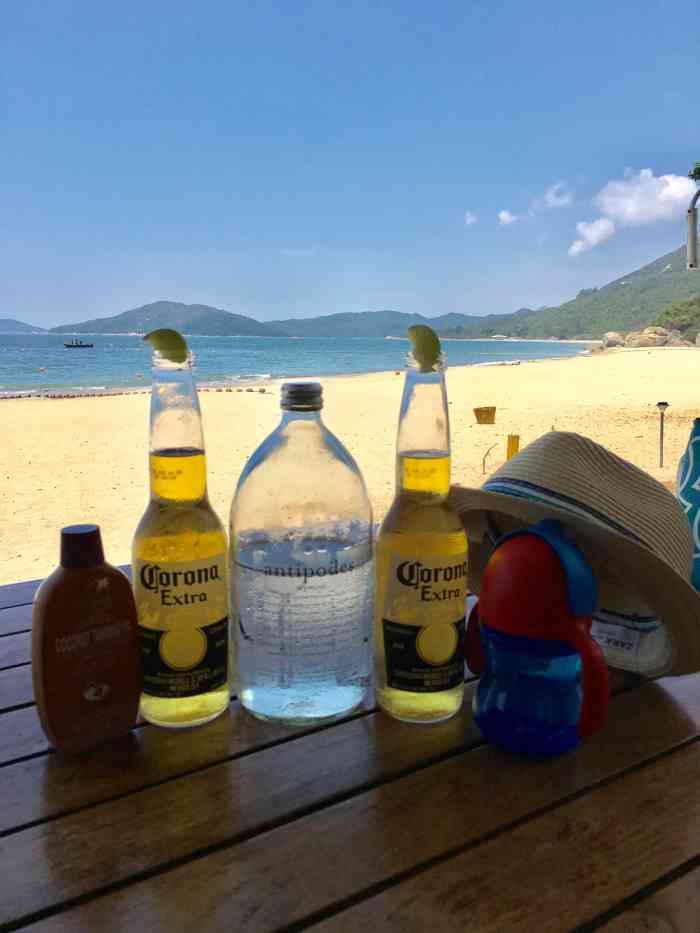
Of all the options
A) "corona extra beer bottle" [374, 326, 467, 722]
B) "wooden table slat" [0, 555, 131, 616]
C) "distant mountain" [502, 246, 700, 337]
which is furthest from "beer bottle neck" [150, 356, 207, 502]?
"distant mountain" [502, 246, 700, 337]

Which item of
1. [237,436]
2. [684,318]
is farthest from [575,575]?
[684,318]

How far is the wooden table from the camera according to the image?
529 millimetres

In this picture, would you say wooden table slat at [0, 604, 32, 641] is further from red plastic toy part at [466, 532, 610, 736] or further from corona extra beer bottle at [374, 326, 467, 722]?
red plastic toy part at [466, 532, 610, 736]

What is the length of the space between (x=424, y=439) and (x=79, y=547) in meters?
0.34

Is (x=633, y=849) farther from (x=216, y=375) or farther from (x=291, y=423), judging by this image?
(x=216, y=375)

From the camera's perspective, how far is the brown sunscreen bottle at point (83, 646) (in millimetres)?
683

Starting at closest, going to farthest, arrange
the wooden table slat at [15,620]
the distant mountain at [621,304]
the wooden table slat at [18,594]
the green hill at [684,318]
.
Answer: the wooden table slat at [15,620] → the wooden table slat at [18,594] → the green hill at [684,318] → the distant mountain at [621,304]

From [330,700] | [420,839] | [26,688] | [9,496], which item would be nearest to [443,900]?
[420,839]

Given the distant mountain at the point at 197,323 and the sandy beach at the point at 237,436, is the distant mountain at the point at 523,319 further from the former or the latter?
the sandy beach at the point at 237,436

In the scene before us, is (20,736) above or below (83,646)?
below

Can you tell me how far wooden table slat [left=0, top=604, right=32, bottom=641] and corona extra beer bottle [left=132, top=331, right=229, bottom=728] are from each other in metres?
0.41

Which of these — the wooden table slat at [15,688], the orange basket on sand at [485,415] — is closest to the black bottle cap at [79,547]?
the wooden table slat at [15,688]

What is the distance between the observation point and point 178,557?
2.36 feet

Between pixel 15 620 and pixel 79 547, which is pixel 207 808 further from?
pixel 15 620
